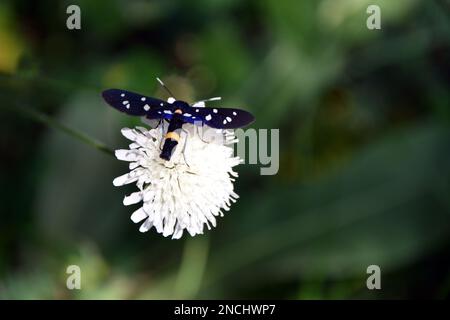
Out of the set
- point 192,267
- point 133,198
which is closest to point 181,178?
point 133,198

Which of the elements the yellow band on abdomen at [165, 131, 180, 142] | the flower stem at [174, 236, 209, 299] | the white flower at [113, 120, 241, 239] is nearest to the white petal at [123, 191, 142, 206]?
the white flower at [113, 120, 241, 239]

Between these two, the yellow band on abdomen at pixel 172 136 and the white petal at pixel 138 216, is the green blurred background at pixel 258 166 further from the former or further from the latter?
the yellow band on abdomen at pixel 172 136

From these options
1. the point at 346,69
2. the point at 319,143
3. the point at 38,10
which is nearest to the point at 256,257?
the point at 319,143

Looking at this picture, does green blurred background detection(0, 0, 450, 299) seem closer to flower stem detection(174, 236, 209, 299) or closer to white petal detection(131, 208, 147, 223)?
flower stem detection(174, 236, 209, 299)

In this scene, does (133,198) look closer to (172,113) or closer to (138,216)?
(138,216)

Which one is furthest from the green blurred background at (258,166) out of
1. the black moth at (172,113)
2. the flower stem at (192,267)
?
the black moth at (172,113)
